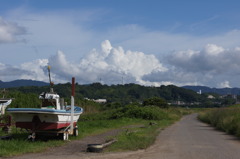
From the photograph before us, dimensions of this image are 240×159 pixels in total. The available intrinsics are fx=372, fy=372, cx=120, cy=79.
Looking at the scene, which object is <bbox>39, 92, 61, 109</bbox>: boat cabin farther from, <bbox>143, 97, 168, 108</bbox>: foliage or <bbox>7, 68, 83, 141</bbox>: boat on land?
<bbox>143, 97, 168, 108</bbox>: foliage

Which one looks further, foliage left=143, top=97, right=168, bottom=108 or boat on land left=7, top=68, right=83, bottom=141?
foliage left=143, top=97, right=168, bottom=108

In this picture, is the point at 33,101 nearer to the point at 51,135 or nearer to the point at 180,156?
the point at 51,135

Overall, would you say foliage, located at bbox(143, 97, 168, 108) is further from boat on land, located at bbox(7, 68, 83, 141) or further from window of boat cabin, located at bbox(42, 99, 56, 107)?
boat on land, located at bbox(7, 68, 83, 141)

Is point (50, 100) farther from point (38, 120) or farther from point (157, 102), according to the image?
point (157, 102)

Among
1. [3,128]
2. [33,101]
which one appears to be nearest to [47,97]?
[3,128]

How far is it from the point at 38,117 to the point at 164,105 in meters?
53.9

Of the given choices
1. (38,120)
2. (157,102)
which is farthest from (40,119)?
(157,102)

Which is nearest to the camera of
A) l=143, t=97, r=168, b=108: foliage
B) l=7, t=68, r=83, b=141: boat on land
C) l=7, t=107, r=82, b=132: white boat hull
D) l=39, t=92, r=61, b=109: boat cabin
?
l=7, t=68, r=83, b=141: boat on land

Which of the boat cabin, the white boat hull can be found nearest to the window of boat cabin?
the boat cabin

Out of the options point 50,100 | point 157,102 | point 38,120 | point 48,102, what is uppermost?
point 50,100

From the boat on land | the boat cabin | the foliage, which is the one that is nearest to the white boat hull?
the boat on land

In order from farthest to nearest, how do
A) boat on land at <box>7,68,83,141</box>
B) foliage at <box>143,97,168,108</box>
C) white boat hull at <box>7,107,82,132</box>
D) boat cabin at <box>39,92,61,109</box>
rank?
1. foliage at <box>143,97,168,108</box>
2. boat cabin at <box>39,92,61,109</box>
3. white boat hull at <box>7,107,82,132</box>
4. boat on land at <box>7,68,83,141</box>

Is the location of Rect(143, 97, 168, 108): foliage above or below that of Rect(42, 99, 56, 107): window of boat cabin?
below

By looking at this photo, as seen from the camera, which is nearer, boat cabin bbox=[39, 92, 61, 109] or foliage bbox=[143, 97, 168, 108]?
boat cabin bbox=[39, 92, 61, 109]
